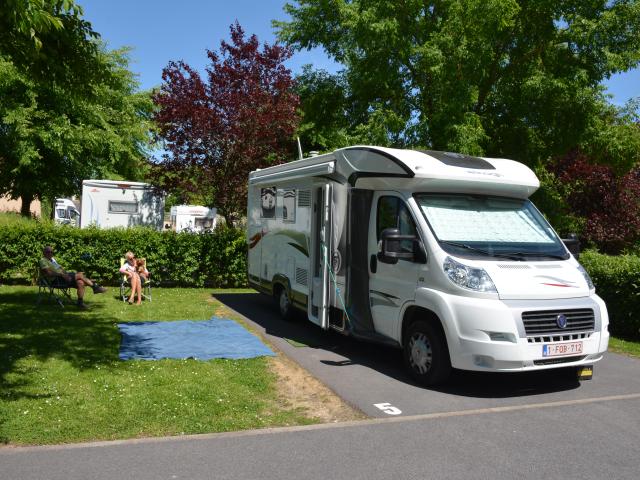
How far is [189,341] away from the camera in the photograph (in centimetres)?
800

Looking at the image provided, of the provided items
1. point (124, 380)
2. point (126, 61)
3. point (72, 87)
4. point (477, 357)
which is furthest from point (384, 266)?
point (126, 61)

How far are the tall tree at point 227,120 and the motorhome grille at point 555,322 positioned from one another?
395 inches

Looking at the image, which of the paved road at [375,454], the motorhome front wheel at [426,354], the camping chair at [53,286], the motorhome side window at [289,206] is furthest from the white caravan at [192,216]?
the paved road at [375,454]

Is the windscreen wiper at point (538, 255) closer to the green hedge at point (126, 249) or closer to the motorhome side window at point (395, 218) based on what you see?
the motorhome side window at point (395, 218)

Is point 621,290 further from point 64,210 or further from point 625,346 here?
point 64,210

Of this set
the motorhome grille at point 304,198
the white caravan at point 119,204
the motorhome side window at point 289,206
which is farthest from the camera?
the white caravan at point 119,204

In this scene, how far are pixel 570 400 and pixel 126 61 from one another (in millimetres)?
25163

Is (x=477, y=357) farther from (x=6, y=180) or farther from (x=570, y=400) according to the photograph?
(x=6, y=180)

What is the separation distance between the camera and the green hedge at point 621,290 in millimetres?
9109

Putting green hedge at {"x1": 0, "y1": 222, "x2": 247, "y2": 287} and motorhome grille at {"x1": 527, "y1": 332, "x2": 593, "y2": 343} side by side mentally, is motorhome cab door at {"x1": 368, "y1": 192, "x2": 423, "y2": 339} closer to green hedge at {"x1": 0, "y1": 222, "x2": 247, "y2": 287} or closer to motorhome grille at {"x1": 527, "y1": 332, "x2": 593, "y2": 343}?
motorhome grille at {"x1": 527, "y1": 332, "x2": 593, "y2": 343}

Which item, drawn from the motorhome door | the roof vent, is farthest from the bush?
the motorhome door

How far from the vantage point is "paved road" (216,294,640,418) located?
5.73m

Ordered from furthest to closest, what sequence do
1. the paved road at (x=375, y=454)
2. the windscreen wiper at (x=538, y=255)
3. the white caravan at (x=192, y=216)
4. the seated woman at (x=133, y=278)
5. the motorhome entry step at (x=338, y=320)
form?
the white caravan at (x=192, y=216) → the seated woman at (x=133, y=278) → the motorhome entry step at (x=338, y=320) → the windscreen wiper at (x=538, y=255) → the paved road at (x=375, y=454)

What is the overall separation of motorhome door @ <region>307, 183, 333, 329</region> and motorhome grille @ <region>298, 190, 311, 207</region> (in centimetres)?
25
